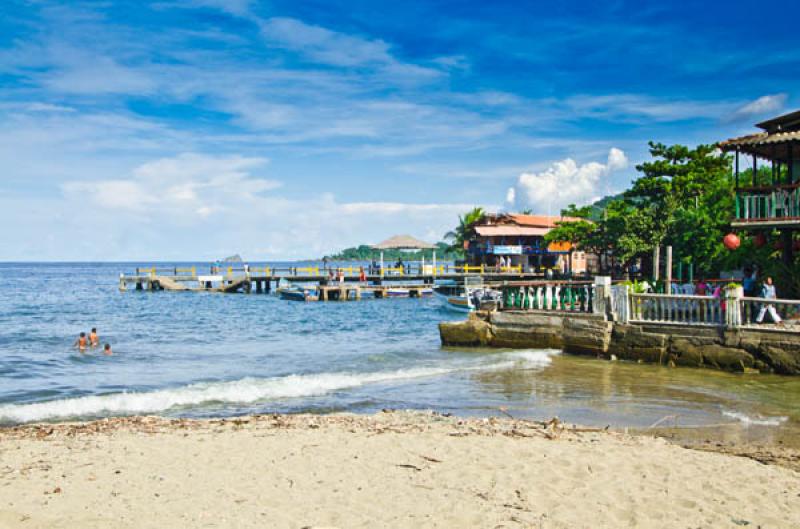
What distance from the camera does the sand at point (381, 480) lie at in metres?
5.98

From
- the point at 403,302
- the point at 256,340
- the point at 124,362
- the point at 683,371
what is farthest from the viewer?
the point at 403,302

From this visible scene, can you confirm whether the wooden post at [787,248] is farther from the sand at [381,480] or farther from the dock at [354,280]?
the dock at [354,280]

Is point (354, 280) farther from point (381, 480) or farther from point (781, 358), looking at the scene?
point (381, 480)

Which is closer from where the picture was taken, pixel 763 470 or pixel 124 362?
pixel 763 470

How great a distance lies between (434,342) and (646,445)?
1434 centimetres

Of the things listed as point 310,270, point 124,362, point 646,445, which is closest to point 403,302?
point 310,270

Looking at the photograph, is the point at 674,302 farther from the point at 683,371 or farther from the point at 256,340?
the point at 256,340

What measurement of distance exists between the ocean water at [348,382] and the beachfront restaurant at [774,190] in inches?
190

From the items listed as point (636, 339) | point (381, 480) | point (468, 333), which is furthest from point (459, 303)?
point (381, 480)

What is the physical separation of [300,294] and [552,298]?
31.4 meters

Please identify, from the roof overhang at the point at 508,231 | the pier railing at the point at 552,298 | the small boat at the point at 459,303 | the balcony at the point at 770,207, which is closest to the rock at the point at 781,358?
the balcony at the point at 770,207

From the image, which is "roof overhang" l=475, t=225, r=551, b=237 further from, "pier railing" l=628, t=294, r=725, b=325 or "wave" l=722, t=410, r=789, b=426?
"wave" l=722, t=410, r=789, b=426

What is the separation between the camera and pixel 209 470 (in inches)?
299

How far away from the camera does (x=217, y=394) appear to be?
13578 mm
